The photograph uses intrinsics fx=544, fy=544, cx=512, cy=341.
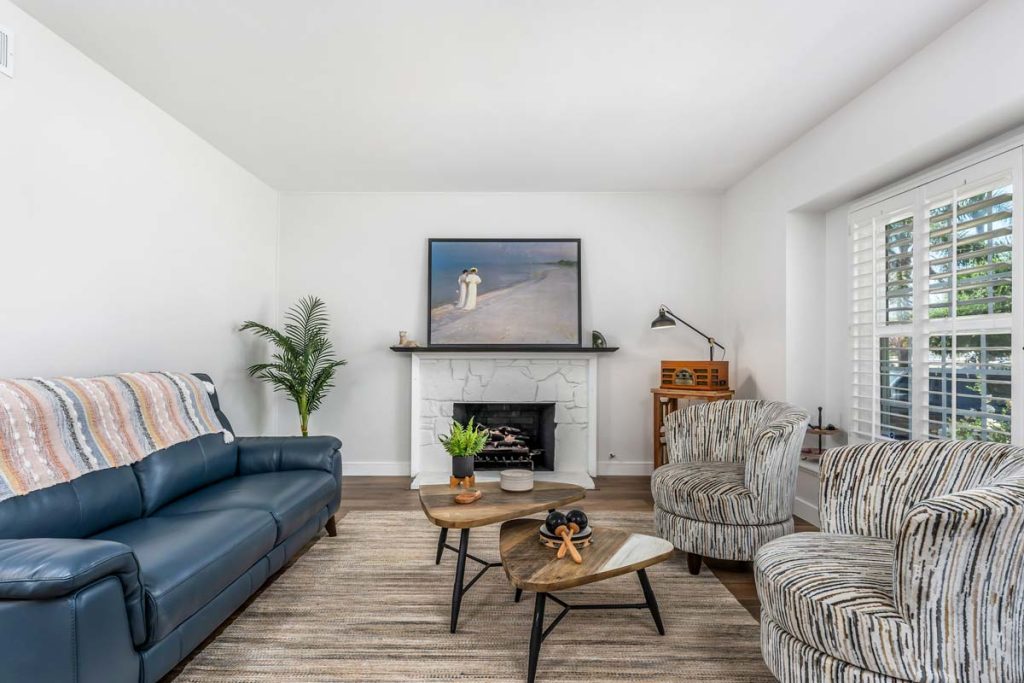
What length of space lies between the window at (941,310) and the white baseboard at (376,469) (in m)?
3.57

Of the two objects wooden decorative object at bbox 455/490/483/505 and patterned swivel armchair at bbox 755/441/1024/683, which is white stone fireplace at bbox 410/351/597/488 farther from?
patterned swivel armchair at bbox 755/441/1024/683

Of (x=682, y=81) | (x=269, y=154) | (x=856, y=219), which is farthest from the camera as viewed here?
(x=269, y=154)

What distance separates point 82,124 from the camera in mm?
2686

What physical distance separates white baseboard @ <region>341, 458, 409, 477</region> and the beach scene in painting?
3.95 feet

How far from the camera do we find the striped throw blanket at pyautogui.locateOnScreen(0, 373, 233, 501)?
6.39 ft

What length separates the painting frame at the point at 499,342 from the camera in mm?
4809

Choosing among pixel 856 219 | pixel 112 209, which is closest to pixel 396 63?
pixel 112 209

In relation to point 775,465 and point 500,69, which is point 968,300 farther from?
point 500,69

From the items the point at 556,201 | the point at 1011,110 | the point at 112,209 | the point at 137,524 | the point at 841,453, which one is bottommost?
the point at 137,524

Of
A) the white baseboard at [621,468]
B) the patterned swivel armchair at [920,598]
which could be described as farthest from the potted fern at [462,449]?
the white baseboard at [621,468]

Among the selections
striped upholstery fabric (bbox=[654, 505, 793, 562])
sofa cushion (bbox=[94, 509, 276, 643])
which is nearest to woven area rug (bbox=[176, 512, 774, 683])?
striped upholstery fabric (bbox=[654, 505, 793, 562])

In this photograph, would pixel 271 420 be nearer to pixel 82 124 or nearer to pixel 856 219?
pixel 82 124

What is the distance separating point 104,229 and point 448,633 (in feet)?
8.67

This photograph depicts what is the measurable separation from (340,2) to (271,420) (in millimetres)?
3675
